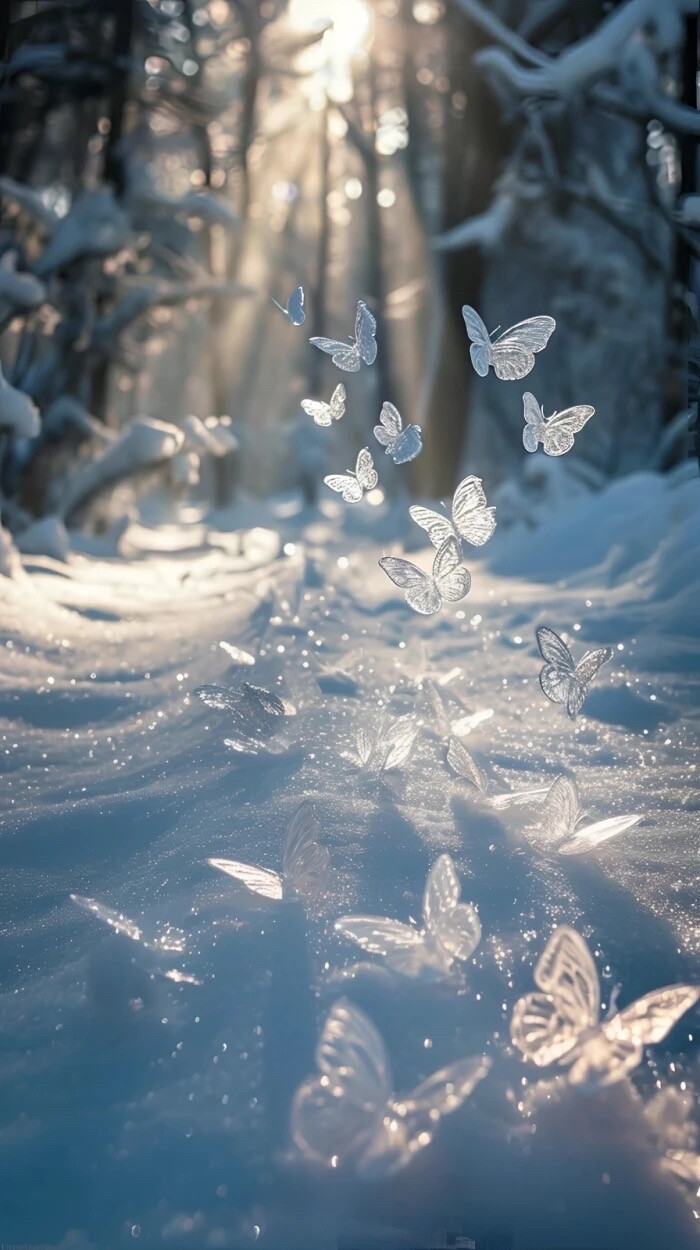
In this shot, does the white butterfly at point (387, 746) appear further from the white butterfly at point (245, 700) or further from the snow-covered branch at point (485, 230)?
the snow-covered branch at point (485, 230)

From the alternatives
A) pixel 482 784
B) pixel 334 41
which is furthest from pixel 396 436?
pixel 334 41

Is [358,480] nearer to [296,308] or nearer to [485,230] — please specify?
[296,308]

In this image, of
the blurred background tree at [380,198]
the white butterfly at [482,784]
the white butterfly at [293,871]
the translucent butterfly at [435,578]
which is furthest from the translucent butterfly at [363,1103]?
the blurred background tree at [380,198]

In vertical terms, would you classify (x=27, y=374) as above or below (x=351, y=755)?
below

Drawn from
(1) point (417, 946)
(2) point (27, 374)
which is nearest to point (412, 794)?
(1) point (417, 946)

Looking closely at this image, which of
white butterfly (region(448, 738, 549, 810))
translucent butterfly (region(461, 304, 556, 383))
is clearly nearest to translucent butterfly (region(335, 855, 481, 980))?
white butterfly (region(448, 738, 549, 810))

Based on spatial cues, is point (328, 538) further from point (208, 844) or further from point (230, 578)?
point (208, 844)

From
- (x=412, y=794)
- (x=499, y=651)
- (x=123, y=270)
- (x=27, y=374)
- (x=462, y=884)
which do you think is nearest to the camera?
(x=462, y=884)
